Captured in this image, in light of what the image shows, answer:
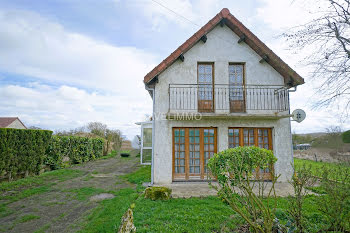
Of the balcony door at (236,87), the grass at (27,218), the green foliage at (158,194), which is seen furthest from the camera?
the balcony door at (236,87)

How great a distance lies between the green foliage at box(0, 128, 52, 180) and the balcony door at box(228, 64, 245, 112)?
976 cm

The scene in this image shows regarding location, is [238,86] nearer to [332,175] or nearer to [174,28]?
[174,28]

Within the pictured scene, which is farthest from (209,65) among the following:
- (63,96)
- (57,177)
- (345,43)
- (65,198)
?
(63,96)

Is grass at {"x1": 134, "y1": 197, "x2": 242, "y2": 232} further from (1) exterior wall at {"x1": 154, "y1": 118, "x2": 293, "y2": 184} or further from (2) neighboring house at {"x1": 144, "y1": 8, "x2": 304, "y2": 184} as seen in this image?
(2) neighboring house at {"x1": 144, "y1": 8, "x2": 304, "y2": 184}

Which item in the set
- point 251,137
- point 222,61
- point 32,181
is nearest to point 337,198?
point 251,137

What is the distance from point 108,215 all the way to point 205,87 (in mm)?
5958

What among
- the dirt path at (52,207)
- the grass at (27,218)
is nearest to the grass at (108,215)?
the dirt path at (52,207)

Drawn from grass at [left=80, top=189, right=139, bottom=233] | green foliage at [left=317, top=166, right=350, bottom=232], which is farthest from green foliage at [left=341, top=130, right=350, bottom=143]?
grass at [left=80, top=189, right=139, bottom=233]

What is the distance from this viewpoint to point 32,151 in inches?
353

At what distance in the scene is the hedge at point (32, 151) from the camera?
25.2 feet

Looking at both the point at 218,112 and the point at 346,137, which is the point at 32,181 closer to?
the point at 218,112

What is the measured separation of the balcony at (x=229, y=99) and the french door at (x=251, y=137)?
0.80m

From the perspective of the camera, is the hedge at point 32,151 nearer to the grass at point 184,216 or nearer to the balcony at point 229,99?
the grass at point 184,216

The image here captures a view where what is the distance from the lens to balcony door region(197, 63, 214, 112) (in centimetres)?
802
